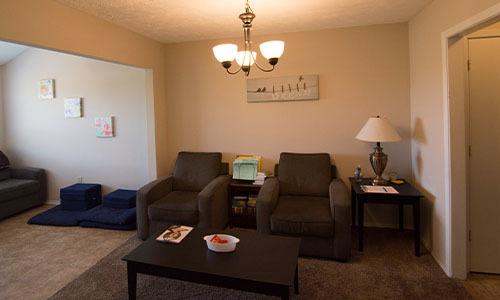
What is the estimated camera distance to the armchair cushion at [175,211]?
9.92ft

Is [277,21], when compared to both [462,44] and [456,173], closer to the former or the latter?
[462,44]

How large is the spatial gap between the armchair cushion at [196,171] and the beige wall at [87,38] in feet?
1.29

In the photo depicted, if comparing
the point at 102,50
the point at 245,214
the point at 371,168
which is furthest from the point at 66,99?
the point at 371,168

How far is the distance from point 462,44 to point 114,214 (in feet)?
13.3

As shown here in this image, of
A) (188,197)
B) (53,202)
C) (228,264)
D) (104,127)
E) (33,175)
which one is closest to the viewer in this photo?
(228,264)

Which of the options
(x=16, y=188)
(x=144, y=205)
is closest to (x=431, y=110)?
(x=144, y=205)

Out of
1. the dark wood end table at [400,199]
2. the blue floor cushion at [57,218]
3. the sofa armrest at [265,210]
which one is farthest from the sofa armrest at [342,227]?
the blue floor cushion at [57,218]

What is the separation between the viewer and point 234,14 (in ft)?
9.41

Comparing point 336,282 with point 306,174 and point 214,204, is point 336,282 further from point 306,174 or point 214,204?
point 214,204

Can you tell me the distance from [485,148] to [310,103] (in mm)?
1778

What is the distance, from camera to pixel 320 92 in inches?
138

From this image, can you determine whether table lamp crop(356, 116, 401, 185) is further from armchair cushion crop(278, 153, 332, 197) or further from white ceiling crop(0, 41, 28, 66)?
white ceiling crop(0, 41, 28, 66)

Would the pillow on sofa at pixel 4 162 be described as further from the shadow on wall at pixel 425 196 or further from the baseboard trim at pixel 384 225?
the shadow on wall at pixel 425 196

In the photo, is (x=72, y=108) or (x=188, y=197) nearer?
(x=188, y=197)
